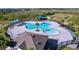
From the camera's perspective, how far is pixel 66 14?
3064 millimetres

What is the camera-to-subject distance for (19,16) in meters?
3.06

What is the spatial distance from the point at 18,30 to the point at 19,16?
0.15 m

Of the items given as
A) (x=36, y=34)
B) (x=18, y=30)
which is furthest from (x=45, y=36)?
(x=18, y=30)

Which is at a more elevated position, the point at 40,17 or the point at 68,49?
the point at 40,17

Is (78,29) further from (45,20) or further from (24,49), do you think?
(24,49)

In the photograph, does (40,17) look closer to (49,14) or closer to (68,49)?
(49,14)

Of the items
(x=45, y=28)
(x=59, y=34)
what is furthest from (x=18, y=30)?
(x=59, y=34)

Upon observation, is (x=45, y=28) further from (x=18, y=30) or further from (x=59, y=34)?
(x=18, y=30)
